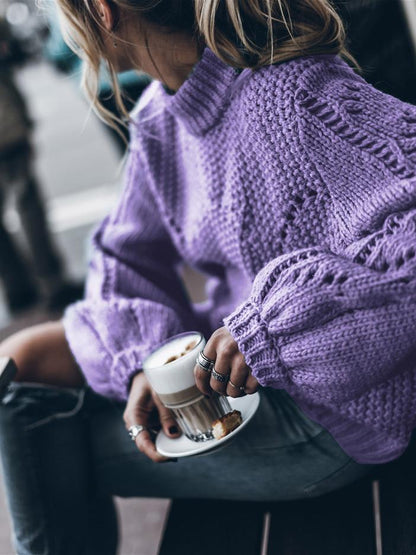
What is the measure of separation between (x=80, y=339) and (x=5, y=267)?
6.52ft

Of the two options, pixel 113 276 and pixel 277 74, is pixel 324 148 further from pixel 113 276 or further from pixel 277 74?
pixel 113 276

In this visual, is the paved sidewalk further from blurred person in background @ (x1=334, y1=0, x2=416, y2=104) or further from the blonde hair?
blurred person in background @ (x1=334, y1=0, x2=416, y2=104)

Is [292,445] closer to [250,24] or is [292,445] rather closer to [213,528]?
[213,528]

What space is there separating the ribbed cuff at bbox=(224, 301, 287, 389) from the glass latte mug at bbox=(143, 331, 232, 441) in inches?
3.6

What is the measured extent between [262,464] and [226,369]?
0.27 meters

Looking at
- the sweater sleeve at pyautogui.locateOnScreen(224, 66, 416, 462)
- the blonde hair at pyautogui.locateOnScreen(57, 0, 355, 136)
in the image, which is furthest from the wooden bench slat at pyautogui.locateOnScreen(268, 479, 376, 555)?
the blonde hair at pyautogui.locateOnScreen(57, 0, 355, 136)

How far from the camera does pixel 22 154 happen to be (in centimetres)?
277

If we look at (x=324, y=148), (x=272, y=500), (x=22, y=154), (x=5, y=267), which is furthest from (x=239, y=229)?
(x=5, y=267)

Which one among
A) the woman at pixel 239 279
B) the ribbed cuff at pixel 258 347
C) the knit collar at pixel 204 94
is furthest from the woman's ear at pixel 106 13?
the ribbed cuff at pixel 258 347

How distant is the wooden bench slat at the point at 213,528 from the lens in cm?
111

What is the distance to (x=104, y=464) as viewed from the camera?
1194mm

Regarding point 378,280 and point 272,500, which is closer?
point 378,280

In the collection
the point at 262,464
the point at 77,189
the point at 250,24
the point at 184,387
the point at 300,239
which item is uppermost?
the point at 250,24

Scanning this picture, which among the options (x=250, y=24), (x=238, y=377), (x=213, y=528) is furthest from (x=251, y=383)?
(x=250, y=24)
